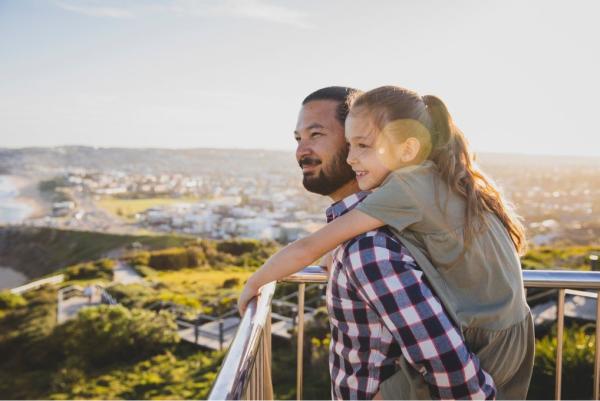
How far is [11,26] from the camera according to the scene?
154 ft

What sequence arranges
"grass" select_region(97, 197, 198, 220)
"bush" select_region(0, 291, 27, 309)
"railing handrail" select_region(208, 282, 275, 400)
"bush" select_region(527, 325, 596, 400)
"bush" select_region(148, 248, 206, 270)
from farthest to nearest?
"grass" select_region(97, 197, 198, 220), "bush" select_region(148, 248, 206, 270), "bush" select_region(0, 291, 27, 309), "bush" select_region(527, 325, 596, 400), "railing handrail" select_region(208, 282, 275, 400)

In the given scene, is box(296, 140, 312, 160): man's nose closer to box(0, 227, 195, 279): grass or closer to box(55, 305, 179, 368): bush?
box(55, 305, 179, 368): bush

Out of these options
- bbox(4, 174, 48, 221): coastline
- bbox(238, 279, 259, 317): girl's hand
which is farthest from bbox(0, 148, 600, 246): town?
bbox(238, 279, 259, 317): girl's hand

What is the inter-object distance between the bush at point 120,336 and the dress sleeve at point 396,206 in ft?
43.7

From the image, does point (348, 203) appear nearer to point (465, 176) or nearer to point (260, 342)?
point (465, 176)

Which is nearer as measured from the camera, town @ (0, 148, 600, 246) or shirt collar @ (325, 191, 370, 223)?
shirt collar @ (325, 191, 370, 223)

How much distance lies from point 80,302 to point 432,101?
69.3ft

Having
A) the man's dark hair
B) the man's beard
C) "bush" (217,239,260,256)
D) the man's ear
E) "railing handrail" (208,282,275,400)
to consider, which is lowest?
"bush" (217,239,260,256)

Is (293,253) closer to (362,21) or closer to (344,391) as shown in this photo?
(344,391)

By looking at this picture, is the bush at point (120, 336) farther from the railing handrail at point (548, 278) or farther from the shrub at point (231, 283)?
the railing handrail at point (548, 278)

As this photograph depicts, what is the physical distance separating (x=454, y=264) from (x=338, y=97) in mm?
825

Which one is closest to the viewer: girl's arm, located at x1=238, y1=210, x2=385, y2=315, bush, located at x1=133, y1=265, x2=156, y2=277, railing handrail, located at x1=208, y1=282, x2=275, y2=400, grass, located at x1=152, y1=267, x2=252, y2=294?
railing handrail, located at x1=208, y1=282, x2=275, y2=400

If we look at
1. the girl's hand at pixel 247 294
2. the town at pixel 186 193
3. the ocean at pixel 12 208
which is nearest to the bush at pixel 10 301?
the town at pixel 186 193

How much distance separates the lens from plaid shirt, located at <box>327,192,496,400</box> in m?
1.00
